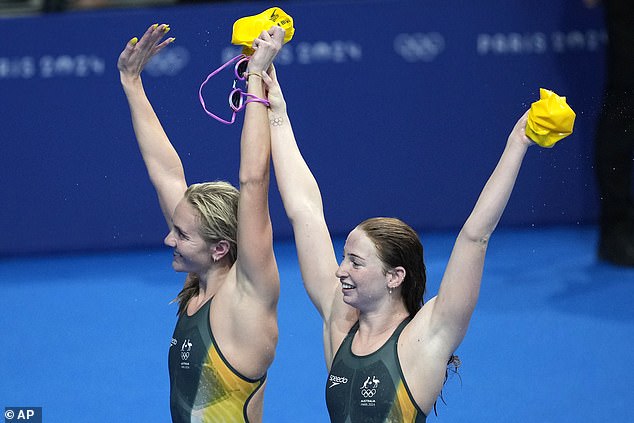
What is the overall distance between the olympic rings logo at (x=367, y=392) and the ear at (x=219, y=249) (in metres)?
0.70

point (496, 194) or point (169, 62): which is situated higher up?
point (169, 62)

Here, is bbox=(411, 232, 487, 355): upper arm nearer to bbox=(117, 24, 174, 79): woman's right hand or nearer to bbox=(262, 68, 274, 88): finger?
bbox=(262, 68, 274, 88): finger

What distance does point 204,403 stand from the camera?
3.60 metres

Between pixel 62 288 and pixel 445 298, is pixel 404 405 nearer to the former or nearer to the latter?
pixel 445 298

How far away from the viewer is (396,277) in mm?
3242

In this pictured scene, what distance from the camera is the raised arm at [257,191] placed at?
3.35 m

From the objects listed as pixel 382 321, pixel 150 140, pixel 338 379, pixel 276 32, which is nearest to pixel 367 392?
pixel 338 379

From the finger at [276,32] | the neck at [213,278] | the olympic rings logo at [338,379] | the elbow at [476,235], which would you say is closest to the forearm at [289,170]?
the finger at [276,32]

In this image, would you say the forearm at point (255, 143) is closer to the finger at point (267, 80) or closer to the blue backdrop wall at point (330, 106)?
the finger at point (267, 80)

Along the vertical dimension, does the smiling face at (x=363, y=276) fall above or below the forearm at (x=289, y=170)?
below

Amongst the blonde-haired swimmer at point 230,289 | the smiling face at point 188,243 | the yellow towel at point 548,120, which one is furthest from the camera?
the smiling face at point 188,243

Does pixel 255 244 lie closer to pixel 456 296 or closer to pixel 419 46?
pixel 456 296

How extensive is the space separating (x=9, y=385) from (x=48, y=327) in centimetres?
82

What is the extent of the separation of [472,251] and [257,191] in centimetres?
70
